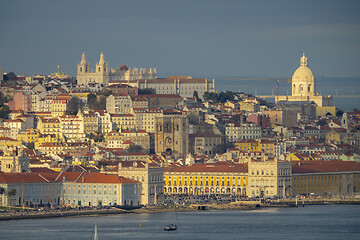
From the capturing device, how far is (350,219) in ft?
251

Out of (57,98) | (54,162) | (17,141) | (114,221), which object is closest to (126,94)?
(57,98)

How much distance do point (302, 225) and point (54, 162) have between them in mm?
24981

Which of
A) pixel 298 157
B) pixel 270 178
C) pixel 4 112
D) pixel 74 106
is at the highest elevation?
pixel 74 106

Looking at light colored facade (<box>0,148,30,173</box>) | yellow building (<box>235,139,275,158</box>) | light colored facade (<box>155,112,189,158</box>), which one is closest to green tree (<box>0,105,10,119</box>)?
light colored facade (<box>155,112,189,158</box>)

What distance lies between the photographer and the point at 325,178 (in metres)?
92.8

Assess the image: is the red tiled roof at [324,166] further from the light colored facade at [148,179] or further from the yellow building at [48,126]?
the yellow building at [48,126]

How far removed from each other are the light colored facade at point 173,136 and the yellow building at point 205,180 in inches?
648

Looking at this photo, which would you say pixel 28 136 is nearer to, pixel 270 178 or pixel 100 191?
pixel 270 178

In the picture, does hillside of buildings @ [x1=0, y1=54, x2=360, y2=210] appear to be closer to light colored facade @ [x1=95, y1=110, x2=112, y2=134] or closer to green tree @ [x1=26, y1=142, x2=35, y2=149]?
light colored facade @ [x1=95, y1=110, x2=112, y2=134]

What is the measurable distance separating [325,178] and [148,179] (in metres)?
16.0

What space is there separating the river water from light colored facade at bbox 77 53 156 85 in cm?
5940

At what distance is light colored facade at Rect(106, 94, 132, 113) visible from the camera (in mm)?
118375

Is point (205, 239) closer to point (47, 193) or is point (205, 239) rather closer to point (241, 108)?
point (47, 193)

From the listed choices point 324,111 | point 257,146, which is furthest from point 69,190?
point 324,111
